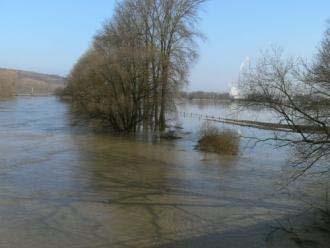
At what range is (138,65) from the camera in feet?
131

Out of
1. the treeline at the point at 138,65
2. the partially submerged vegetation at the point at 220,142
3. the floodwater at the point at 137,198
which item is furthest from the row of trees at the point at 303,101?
the treeline at the point at 138,65

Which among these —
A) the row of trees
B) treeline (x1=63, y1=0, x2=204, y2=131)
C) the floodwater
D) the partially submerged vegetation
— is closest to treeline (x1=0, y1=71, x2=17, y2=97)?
treeline (x1=63, y1=0, x2=204, y2=131)

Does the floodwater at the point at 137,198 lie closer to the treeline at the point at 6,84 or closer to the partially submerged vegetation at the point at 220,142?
the partially submerged vegetation at the point at 220,142

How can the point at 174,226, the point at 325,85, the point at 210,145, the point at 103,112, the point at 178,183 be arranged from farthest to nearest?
the point at 103,112 → the point at 210,145 → the point at 178,183 → the point at 325,85 → the point at 174,226

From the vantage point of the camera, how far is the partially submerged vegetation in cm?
3099

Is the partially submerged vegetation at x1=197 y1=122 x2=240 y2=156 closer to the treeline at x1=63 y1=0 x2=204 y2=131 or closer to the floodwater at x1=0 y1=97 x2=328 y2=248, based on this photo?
the floodwater at x1=0 y1=97 x2=328 y2=248

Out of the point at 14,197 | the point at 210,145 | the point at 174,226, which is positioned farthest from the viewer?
the point at 210,145

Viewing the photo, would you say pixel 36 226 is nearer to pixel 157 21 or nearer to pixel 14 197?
pixel 14 197

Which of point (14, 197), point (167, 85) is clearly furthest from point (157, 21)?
point (14, 197)

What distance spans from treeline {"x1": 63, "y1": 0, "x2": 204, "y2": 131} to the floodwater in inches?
430

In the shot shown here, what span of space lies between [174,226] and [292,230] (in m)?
3.02

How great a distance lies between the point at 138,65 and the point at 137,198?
24.1 metres

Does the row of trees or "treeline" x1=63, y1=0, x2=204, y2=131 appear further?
"treeline" x1=63, y1=0, x2=204, y2=131

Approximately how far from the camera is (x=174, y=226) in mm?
13352
